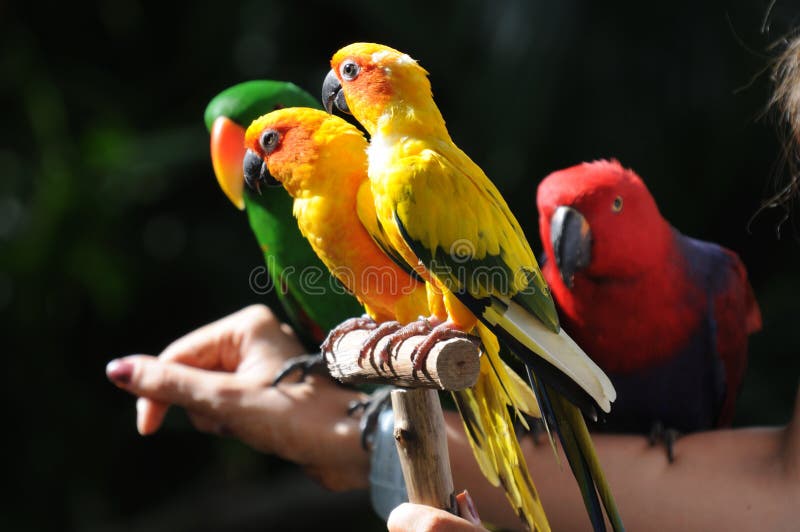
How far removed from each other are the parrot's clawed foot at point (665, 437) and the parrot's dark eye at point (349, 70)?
0.68 meters

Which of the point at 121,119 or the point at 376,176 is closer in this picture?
the point at 376,176

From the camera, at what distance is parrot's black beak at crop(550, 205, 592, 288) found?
1154 millimetres

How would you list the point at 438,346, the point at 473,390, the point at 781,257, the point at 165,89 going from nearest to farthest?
the point at 438,346, the point at 473,390, the point at 781,257, the point at 165,89

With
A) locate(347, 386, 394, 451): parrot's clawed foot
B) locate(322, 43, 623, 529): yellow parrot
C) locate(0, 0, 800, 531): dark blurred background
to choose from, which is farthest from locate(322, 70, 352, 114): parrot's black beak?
locate(0, 0, 800, 531): dark blurred background

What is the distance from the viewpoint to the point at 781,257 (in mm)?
2277

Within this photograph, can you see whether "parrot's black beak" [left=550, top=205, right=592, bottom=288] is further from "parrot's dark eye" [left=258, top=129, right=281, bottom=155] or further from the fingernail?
the fingernail

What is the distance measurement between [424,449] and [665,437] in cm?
55

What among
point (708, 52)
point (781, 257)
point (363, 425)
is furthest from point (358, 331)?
point (781, 257)

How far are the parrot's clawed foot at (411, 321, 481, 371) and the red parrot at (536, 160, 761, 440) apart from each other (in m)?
0.45

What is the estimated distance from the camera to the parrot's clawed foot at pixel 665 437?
113cm

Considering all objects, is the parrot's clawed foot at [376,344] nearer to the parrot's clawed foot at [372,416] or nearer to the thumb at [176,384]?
the parrot's clawed foot at [372,416]

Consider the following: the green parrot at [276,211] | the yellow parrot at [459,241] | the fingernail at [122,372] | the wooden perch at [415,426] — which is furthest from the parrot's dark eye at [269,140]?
the fingernail at [122,372]

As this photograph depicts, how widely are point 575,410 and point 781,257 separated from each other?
70.1 inches

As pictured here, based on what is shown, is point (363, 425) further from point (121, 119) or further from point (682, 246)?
point (121, 119)
